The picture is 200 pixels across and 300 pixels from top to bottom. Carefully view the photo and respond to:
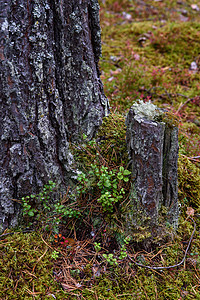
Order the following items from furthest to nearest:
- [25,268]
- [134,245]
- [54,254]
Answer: [134,245] → [54,254] → [25,268]

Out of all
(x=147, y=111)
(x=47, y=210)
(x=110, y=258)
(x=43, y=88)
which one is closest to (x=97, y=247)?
(x=110, y=258)

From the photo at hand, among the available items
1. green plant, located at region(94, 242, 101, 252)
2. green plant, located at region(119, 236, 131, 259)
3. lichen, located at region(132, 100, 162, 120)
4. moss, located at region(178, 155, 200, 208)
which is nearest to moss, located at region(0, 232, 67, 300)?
green plant, located at region(94, 242, 101, 252)

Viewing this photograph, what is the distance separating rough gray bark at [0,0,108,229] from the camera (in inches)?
79.0

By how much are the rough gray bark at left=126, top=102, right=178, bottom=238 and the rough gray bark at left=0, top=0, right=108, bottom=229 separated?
0.61m

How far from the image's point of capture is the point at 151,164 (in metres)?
2.38

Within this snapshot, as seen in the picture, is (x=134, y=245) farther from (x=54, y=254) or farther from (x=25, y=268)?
(x=25, y=268)

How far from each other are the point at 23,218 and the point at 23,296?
2.34ft

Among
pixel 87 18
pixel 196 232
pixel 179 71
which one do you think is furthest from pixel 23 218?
pixel 179 71

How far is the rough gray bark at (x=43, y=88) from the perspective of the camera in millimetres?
2008

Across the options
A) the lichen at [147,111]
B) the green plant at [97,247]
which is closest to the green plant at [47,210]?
the green plant at [97,247]

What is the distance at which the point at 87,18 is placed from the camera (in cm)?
236

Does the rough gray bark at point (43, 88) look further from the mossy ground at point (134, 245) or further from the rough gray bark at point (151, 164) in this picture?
the rough gray bark at point (151, 164)

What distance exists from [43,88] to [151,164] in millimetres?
1282

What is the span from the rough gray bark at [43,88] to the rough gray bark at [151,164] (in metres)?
0.61
